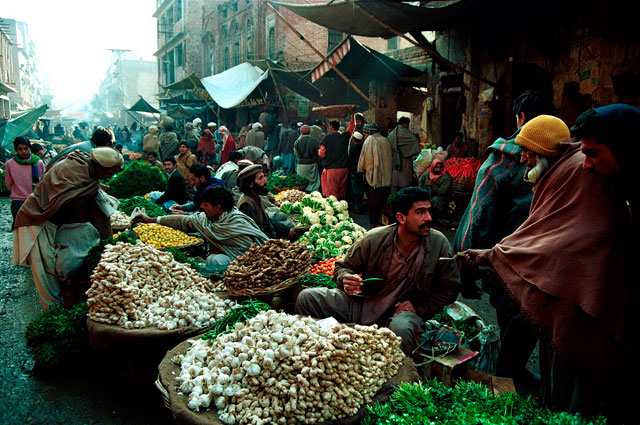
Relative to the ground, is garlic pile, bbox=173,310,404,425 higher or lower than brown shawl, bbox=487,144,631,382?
lower

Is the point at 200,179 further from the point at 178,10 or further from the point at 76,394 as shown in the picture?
the point at 178,10

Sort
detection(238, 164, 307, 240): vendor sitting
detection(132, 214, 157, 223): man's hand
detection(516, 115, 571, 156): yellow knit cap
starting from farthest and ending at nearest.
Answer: detection(132, 214, 157, 223): man's hand < detection(238, 164, 307, 240): vendor sitting < detection(516, 115, 571, 156): yellow knit cap

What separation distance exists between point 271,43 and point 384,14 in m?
17.4

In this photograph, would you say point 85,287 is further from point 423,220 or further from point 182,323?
point 423,220

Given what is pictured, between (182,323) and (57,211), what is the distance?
2102 mm

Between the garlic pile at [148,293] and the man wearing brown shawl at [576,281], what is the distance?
207 cm

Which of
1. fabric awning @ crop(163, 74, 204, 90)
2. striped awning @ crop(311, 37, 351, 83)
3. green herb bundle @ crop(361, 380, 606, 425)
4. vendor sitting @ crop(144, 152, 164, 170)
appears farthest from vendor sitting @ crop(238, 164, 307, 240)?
fabric awning @ crop(163, 74, 204, 90)

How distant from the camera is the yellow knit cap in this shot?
277 centimetres

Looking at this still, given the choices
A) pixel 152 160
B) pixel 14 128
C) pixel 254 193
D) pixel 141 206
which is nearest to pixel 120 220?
pixel 141 206

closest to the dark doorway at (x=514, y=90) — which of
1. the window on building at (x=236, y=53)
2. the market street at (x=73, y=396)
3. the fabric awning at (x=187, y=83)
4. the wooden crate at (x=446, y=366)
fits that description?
the wooden crate at (x=446, y=366)

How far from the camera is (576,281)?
88.3 inches

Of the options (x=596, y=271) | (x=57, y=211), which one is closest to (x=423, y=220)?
(x=596, y=271)

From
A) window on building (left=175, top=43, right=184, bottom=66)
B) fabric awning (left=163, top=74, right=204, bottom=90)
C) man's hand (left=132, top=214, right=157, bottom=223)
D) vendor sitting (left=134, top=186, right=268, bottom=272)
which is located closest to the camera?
vendor sitting (left=134, top=186, right=268, bottom=272)

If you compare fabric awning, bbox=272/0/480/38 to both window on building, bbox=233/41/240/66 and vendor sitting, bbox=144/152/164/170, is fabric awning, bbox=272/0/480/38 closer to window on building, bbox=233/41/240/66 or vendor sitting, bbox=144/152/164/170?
vendor sitting, bbox=144/152/164/170
